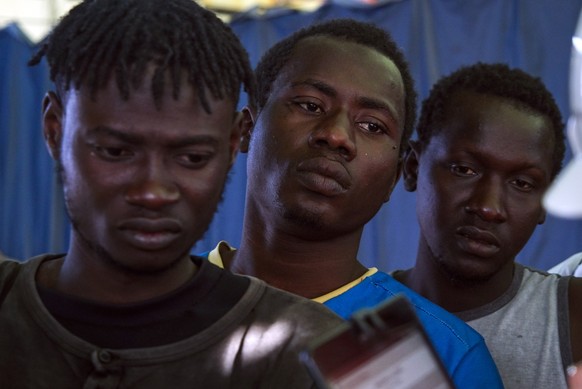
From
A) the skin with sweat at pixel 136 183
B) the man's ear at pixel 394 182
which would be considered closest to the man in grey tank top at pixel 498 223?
the man's ear at pixel 394 182

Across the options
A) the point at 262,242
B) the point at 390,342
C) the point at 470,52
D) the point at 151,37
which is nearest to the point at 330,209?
the point at 262,242

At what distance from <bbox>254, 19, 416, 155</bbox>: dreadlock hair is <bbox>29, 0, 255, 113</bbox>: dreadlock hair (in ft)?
2.01

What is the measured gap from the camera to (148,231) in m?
1.34

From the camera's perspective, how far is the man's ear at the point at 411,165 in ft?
8.14

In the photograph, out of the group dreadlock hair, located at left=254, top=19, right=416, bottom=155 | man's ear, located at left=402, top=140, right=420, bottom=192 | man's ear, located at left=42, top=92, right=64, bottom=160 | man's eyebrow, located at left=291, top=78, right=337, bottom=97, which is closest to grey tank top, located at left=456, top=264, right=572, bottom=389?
man's ear, located at left=402, top=140, right=420, bottom=192

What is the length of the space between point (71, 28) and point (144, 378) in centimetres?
61

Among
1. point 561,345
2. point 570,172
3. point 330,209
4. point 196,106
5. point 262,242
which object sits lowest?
point 561,345

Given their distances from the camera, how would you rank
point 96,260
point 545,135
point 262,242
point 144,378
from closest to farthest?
point 144,378
point 96,260
point 262,242
point 545,135

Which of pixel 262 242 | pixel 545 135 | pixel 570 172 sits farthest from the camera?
pixel 545 135

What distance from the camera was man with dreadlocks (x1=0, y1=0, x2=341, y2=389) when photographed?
1.32 m

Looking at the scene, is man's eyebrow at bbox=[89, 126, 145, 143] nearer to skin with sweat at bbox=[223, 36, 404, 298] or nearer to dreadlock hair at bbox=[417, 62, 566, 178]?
skin with sweat at bbox=[223, 36, 404, 298]

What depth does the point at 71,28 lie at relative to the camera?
1452mm

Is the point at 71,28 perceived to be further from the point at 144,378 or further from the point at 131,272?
the point at 144,378

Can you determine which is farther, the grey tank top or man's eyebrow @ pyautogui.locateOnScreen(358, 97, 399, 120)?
the grey tank top
